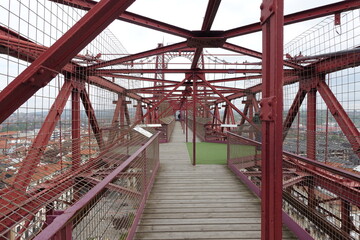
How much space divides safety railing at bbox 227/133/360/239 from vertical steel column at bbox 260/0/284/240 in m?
1.27

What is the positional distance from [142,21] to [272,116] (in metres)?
3.50

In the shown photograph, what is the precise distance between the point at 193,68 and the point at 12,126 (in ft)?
18.1

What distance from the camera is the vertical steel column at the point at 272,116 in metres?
1.69

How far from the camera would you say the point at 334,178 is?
4.32m

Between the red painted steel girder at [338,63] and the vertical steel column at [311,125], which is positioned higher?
the red painted steel girder at [338,63]

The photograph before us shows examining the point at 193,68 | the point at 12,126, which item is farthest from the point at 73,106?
the point at 193,68

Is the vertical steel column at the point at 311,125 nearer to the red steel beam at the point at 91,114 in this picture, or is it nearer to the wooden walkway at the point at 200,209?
the wooden walkway at the point at 200,209

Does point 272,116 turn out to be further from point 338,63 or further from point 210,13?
point 338,63

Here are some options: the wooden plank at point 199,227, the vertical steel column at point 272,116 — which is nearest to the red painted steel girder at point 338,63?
the vertical steel column at point 272,116

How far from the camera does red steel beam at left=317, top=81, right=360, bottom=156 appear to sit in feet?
14.4

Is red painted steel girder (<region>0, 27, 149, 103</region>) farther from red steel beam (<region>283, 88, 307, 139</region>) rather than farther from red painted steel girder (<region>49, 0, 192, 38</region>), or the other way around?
red steel beam (<region>283, 88, 307, 139</region>)

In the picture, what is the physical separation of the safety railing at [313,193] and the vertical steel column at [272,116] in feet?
4.18

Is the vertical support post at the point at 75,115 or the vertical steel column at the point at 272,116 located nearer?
the vertical steel column at the point at 272,116

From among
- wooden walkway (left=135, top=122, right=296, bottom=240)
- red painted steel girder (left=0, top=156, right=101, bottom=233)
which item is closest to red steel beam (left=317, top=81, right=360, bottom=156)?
wooden walkway (left=135, top=122, right=296, bottom=240)
